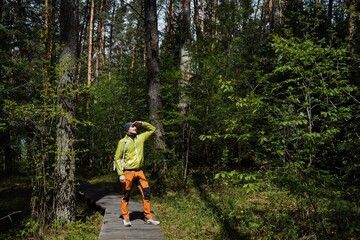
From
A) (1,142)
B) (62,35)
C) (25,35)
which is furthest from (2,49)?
(62,35)

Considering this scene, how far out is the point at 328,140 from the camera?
3.95m

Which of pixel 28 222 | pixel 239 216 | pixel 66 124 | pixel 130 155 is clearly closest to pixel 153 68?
pixel 66 124

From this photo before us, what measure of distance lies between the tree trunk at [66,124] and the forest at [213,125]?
28mm

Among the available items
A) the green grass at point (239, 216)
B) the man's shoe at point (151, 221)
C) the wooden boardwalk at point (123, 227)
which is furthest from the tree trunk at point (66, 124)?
the green grass at point (239, 216)

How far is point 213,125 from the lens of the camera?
8023 millimetres

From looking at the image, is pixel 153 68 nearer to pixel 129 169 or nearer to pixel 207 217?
pixel 129 169

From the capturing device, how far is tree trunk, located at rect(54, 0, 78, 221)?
5.55 m

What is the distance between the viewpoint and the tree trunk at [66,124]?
555 centimetres

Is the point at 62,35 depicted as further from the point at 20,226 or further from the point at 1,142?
the point at 1,142

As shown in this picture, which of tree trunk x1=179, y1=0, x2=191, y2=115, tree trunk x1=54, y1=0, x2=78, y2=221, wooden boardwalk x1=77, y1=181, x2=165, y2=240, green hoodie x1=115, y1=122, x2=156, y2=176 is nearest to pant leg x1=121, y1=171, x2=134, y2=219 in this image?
green hoodie x1=115, y1=122, x2=156, y2=176

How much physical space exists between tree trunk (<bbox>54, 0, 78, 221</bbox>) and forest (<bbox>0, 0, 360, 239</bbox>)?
28mm

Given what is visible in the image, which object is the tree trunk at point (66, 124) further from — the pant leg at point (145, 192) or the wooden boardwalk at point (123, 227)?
the pant leg at point (145, 192)

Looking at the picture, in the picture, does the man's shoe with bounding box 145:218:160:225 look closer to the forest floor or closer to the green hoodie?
the forest floor

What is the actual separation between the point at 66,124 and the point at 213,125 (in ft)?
15.2
